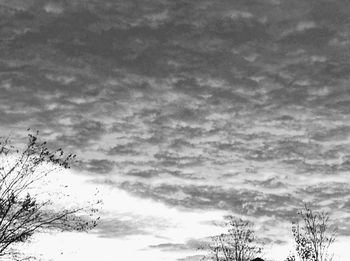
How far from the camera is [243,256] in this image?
50.2 meters

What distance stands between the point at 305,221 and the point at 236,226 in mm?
8477

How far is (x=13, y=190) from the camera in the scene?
65.0ft

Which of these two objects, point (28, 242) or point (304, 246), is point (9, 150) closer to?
point (28, 242)

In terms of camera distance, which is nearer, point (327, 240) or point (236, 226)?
point (327, 240)

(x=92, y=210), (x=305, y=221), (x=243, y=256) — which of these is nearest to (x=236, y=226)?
(x=243, y=256)

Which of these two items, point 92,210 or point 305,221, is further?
point 305,221

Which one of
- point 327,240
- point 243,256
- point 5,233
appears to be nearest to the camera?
point 5,233

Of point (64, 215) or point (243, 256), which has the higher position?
point (243, 256)

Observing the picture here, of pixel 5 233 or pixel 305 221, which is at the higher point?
pixel 305 221

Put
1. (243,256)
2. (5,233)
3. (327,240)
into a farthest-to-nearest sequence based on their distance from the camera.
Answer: (243,256) < (327,240) < (5,233)

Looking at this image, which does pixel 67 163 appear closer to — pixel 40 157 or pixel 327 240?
pixel 40 157


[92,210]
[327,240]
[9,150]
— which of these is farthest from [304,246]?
[9,150]

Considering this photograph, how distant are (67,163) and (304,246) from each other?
1389 inches

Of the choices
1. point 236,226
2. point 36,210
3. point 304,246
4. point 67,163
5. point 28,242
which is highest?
point 236,226
